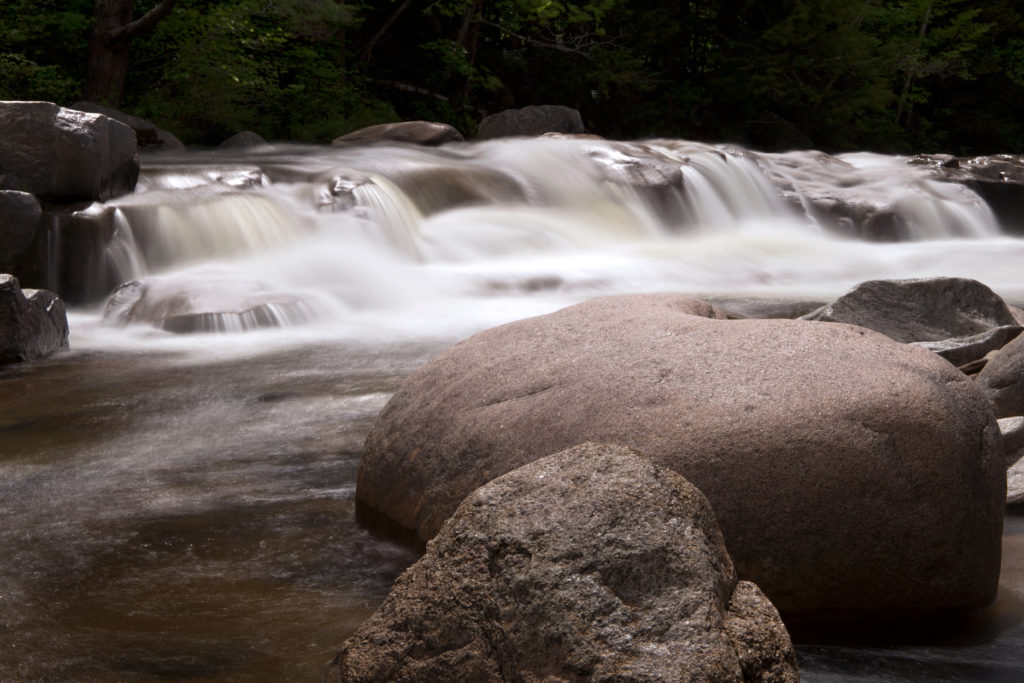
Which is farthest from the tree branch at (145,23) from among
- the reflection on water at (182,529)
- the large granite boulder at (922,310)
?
the large granite boulder at (922,310)

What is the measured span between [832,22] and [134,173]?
1909cm

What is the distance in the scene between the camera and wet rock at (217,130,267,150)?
55.3 feet

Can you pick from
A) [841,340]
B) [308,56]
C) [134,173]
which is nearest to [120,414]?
[841,340]

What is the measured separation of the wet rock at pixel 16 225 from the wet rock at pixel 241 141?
26.7 ft

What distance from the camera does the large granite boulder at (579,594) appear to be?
80.5 inches

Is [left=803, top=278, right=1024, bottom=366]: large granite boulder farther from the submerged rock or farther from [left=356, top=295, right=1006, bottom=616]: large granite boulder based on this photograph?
the submerged rock

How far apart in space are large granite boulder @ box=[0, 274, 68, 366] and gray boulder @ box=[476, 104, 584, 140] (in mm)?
13977

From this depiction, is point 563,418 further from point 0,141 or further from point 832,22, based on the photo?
point 832,22

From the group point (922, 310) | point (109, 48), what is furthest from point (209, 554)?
point (109, 48)

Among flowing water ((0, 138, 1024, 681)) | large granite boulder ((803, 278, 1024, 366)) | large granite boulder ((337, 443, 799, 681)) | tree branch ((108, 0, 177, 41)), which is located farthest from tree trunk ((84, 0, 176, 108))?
large granite boulder ((337, 443, 799, 681))

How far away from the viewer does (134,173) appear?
10.4 m

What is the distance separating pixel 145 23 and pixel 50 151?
8189 mm

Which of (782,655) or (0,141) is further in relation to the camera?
(0,141)

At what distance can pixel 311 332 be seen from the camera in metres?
8.13
